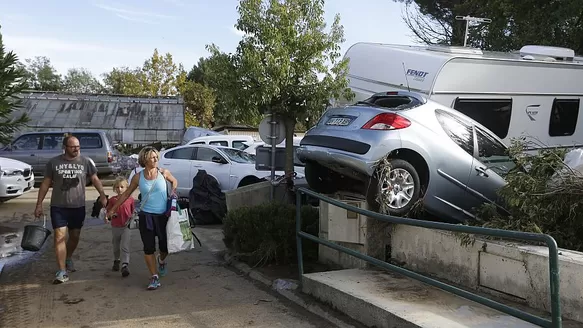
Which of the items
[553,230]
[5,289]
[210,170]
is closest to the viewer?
[553,230]

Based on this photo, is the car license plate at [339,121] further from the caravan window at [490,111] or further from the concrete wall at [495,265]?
the caravan window at [490,111]

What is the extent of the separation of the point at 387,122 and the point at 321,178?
5.07ft

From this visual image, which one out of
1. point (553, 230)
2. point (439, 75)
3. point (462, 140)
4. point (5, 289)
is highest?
point (439, 75)

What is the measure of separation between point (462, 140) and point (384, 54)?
331 centimetres

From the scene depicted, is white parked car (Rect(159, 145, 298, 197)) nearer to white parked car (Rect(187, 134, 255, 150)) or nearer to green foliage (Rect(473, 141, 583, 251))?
white parked car (Rect(187, 134, 255, 150))

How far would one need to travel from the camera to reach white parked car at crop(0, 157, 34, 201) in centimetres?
1256

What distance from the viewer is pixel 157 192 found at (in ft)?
20.7

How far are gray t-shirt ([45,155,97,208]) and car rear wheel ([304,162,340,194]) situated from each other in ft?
9.46

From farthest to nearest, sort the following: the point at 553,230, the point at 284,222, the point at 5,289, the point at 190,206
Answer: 1. the point at 190,206
2. the point at 284,222
3. the point at 5,289
4. the point at 553,230

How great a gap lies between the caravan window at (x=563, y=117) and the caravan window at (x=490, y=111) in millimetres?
1334

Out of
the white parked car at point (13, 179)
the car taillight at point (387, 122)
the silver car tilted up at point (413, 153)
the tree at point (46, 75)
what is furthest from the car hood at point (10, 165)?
the tree at point (46, 75)

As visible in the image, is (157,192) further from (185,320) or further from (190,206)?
(190,206)

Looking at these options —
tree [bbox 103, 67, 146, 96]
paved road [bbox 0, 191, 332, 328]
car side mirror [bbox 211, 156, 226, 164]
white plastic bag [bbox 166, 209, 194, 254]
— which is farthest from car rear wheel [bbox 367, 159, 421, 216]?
tree [bbox 103, 67, 146, 96]

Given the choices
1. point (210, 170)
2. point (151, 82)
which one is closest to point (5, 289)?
point (210, 170)
